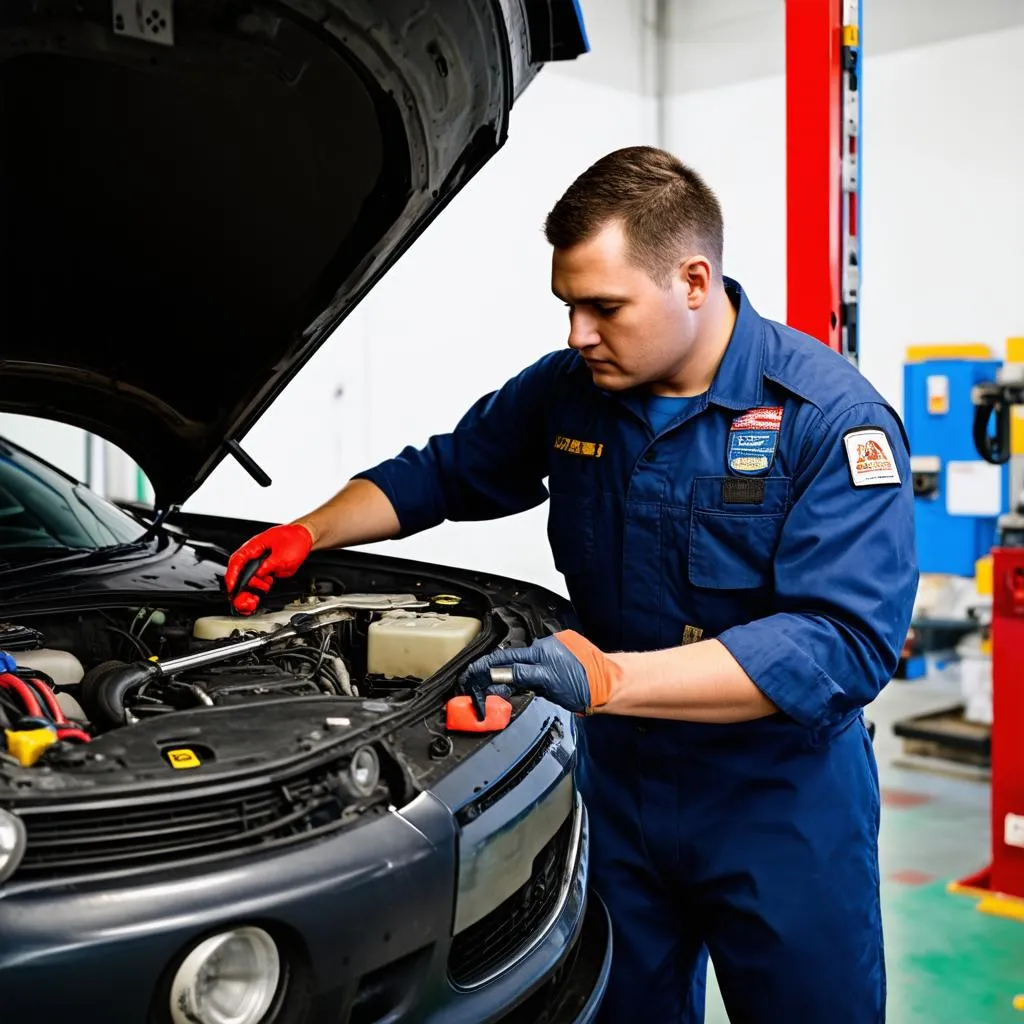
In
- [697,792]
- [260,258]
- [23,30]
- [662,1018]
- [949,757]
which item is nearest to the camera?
[23,30]

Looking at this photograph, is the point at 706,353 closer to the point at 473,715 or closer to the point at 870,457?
the point at 870,457

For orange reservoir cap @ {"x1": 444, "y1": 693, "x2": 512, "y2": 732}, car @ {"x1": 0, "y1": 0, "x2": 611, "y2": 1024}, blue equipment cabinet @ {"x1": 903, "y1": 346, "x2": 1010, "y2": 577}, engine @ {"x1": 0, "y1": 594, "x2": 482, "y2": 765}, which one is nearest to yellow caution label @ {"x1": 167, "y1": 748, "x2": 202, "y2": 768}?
car @ {"x1": 0, "y1": 0, "x2": 611, "y2": 1024}

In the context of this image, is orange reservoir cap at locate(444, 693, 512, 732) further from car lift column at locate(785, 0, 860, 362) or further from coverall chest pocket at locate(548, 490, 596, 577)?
car lift column at locate(785, 0, 860, 362)

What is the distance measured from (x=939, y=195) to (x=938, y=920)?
494 centimetres

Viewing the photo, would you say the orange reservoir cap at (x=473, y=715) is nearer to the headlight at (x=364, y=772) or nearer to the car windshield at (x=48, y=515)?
the headlight at (x=364, y=772)

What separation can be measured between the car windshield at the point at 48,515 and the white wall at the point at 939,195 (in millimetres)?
5590

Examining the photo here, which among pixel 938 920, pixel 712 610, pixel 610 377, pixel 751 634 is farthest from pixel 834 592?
pixel 938 920

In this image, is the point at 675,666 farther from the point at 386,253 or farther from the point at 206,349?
the point at 206,349

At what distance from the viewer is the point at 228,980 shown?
1.39 metres

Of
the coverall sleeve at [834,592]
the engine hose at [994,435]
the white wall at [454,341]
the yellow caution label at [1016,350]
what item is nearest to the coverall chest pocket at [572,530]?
the coverall sleeve at [834,592]

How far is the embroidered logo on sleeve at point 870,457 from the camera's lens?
1869 mm

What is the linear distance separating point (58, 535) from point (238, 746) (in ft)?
4.13

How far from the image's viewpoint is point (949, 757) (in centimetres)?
536

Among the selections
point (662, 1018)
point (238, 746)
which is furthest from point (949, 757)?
point (238, 746)
